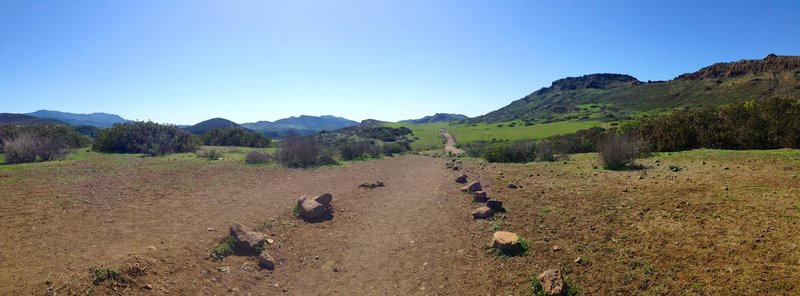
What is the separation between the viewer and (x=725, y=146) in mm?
13945

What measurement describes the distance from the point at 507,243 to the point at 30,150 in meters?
22.0

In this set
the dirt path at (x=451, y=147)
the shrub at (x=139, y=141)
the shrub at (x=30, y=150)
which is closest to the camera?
the shrub at (x=30, y=150)

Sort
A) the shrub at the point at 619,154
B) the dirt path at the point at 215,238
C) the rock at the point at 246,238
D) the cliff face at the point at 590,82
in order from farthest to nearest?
the cliff face at the point at 590,82 < the shrub at the point at 619,154 < the rock at the point at 246,238 < the dirt path at the point at 215,238

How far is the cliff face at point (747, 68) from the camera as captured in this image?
7256 centimetres

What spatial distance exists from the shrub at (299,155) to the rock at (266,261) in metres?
14.7

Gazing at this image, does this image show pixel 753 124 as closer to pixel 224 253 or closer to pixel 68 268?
pixel 224 253

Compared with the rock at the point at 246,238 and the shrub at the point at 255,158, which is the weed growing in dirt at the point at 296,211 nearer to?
the rock at the point at 246,238

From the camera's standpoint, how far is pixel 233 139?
3903 centimetres

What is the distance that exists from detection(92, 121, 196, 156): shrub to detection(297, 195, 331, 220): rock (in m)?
17.9

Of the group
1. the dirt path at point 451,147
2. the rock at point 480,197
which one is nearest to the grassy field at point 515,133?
the dirt path at point 451,147

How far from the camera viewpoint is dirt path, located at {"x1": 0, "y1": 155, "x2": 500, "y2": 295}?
5.92 m

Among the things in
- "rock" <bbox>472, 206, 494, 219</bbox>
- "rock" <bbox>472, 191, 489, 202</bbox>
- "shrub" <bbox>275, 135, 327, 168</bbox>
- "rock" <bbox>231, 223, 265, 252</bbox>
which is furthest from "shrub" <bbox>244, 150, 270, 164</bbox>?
"rock" <bbox>472, 206, 494, 219</bbox>

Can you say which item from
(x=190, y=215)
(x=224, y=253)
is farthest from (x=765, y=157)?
(x=190, y=215)

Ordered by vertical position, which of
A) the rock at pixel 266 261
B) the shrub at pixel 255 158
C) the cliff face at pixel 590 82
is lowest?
the rock at pixel 266 261
